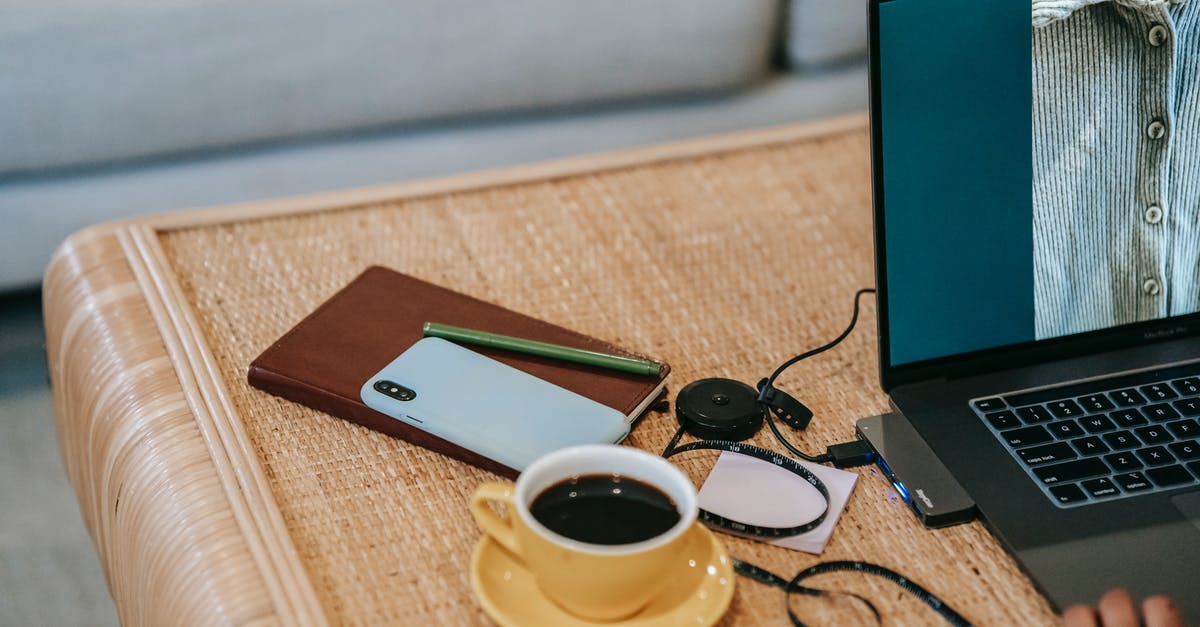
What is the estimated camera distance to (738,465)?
26.8 inches

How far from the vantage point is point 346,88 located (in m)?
1.52

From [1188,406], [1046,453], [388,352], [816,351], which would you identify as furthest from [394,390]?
[1188,406]

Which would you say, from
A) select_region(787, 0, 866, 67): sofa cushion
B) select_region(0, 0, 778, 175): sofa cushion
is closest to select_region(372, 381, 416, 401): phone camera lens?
select_region(0, 0, 778, 175): sofa cushion

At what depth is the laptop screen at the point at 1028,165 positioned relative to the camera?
681 mm

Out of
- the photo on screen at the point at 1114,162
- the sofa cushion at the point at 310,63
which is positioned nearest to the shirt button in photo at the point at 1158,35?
the photo on screen at the point at 1114,162

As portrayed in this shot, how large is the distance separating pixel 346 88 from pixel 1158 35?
3.54 ft

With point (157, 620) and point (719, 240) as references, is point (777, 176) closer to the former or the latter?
point (719, 240)

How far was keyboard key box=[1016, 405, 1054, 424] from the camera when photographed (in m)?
0.69

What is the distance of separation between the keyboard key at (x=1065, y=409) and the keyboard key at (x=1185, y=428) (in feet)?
0.18

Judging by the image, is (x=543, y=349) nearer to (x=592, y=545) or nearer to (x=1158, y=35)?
(x=592, y=545)

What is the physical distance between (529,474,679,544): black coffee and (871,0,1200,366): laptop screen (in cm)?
22

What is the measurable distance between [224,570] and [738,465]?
11.9 inches

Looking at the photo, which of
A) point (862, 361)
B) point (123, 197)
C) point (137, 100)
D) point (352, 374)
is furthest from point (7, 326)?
point (862, 361)

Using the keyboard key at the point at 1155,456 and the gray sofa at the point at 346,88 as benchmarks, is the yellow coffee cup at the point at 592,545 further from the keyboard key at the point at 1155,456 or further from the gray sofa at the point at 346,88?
the gray sofa at the point at 346,88
